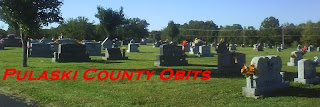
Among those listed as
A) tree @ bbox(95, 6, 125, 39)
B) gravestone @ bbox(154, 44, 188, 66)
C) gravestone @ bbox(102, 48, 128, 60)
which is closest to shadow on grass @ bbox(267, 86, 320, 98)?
gravestone @ bbox(154, 44, 188, 66)

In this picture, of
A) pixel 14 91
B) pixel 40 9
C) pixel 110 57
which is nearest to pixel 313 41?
pixel 110 57

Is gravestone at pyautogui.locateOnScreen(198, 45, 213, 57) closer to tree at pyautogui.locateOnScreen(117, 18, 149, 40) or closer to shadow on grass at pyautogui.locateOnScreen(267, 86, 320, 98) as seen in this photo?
shadow on grass at pyautogui.locateOnScreen(267, 86, 320, 98)

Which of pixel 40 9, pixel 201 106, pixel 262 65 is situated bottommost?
pixel 201 106

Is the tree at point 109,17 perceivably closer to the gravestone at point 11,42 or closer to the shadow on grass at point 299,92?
the gravestone at point 11,42

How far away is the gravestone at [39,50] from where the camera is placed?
2344cm

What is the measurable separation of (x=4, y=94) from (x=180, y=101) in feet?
15.4

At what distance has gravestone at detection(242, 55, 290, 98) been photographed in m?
8.40

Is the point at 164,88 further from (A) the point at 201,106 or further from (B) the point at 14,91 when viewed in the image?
(B) the point at 14,91

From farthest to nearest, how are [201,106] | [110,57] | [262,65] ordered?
1. [110,57]
2. [262,65]
3. [201,106]

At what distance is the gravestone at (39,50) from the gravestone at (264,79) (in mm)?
17962

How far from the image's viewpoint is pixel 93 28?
7144 cm

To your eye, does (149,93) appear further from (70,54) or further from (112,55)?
(112,55)

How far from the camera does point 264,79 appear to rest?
8.80m

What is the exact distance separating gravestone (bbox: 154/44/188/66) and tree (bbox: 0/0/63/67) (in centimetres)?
512
